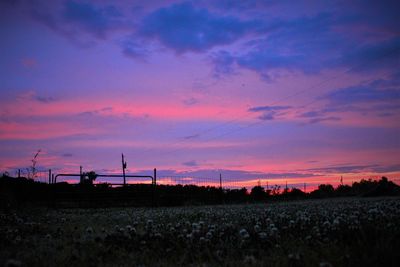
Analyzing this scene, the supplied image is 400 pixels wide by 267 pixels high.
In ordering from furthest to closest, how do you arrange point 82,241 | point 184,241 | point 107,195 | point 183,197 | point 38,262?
point 183,197 → point 107,195 → point 82,241 → point 184,241 → point 38,262

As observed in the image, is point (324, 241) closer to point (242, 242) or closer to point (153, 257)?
point (242, 242)

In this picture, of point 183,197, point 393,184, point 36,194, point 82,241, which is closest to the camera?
point 82,241

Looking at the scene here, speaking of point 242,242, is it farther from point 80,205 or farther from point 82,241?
point 80,205

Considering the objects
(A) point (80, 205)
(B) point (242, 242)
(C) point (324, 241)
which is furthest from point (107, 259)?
(A) point (80, 205)

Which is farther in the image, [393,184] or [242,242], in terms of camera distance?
[393,184]

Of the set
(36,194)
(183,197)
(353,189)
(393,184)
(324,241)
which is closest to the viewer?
(324,241)

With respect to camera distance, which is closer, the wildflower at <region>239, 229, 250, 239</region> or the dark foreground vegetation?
the wildflower at <region>239, 229, 250, 239</region>

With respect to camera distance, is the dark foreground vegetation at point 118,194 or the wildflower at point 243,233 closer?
the wildflower at point 243,233

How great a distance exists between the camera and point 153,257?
17.9 ft

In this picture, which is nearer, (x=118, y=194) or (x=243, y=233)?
(x=243, y=233)

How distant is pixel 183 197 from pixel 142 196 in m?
4.04

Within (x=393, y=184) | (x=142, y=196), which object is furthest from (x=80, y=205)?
(x=393, y=184)

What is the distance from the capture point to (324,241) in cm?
562

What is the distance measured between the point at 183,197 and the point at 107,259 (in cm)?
3002
